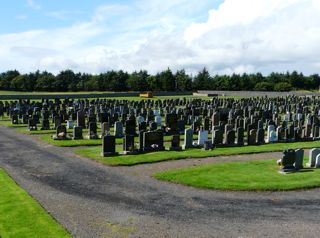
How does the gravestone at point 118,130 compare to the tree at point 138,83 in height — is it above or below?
below

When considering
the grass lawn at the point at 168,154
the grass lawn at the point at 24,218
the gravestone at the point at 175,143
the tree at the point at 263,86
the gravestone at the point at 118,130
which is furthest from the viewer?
the tree at the point at 263,86

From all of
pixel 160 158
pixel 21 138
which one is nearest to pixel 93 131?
pixel 21 138

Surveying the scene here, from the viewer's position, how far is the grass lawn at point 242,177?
50.5 ft

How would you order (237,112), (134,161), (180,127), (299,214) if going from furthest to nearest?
(237,112) → (180,127) → (134,161) → (299,214)

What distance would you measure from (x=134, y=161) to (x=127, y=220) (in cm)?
798

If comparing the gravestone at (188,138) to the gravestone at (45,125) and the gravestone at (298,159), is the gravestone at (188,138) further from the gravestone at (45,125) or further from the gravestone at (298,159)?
the gravestone at (45,125)

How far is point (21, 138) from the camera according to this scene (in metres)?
27.3

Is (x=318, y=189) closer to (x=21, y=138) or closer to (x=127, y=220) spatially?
(x=127, y=220)

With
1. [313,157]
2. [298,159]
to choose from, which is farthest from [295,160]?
[313,157]

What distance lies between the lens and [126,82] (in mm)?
113062

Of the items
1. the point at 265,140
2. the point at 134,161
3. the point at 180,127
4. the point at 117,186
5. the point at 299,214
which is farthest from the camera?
the point at 180,127

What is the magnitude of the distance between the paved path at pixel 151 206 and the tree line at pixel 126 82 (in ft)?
310

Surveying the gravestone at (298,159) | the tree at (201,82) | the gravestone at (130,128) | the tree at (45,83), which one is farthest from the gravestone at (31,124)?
the tree at (201,82)

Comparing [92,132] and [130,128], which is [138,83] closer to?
[130,128]
